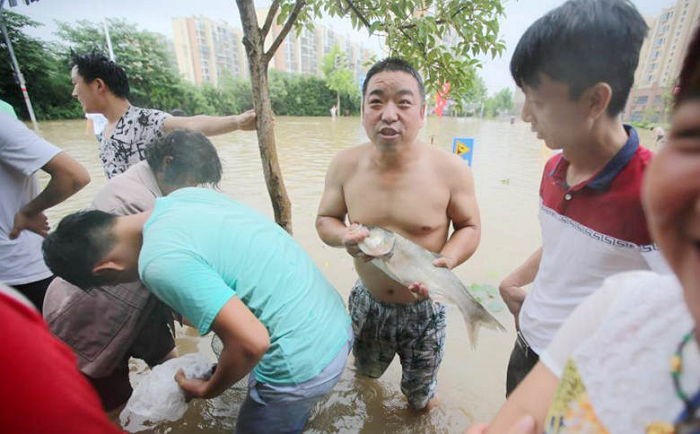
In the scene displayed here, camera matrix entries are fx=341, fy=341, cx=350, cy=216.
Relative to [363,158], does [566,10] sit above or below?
above

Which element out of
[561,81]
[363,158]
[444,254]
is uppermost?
[561,81]

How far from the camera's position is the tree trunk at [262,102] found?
2572 millimetres

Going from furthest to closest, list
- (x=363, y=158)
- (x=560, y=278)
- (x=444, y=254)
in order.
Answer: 1. (x=363, y=158)
2. (x=444, y=254)
3. (x=560, y=278)

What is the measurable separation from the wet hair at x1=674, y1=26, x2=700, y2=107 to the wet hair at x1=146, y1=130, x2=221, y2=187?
7.71ft

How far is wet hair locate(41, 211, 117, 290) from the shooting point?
148 cm

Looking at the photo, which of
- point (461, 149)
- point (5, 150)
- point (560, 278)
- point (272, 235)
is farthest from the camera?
point (461, 149)

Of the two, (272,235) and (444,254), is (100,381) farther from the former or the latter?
(444,254)

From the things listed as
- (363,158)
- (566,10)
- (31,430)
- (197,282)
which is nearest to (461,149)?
(363,158)

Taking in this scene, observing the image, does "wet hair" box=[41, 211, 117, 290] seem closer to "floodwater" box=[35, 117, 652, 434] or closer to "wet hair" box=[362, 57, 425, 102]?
"floodwater" box=[35, 117, 652, 434]

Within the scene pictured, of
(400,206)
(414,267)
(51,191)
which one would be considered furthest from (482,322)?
(51,191)

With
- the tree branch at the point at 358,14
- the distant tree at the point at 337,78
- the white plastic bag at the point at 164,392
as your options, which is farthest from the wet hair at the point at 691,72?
the distant tree at the point at 337,78

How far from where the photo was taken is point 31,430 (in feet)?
2.07

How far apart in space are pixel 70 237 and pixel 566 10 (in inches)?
86.2

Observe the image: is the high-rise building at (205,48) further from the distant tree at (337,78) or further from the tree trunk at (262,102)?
the tree trunk at (262,102)
